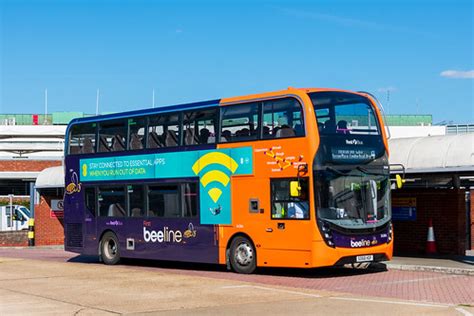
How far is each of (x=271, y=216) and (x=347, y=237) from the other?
1.87 metres

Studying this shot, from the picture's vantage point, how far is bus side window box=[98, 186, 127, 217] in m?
22.2

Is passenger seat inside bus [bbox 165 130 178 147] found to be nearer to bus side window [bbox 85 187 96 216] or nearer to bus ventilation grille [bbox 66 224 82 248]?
bus side window [bbox 85 187 96 216]

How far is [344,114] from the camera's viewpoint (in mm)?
17812

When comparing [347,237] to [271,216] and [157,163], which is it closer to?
[271,216]

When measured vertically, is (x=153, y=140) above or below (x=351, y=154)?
above

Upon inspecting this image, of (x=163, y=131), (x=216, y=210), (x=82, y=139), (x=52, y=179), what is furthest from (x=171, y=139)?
(x=52, y=179)

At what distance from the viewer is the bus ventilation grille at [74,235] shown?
23.7 metres

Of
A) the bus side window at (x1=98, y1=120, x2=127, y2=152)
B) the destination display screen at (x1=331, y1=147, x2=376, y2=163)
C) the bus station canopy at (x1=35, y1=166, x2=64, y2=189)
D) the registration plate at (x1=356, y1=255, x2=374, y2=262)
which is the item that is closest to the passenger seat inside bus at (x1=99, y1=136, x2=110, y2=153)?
the bus side window at (x1=98, y1=120, x2=127, y2=152)

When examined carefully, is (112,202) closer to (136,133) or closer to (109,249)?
(109,249)

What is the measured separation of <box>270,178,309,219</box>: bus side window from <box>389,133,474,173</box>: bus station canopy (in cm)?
397

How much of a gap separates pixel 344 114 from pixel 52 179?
19.7 m

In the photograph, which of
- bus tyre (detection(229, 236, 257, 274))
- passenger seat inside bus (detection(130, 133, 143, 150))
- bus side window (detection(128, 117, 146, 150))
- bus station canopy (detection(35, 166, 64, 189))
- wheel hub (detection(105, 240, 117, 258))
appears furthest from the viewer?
bus station canopy (detection(35, 166, 64, 189))

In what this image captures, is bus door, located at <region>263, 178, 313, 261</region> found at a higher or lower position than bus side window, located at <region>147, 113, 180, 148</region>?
lower

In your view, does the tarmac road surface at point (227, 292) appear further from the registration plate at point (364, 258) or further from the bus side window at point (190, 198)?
the bus side window at point (190, 198)
